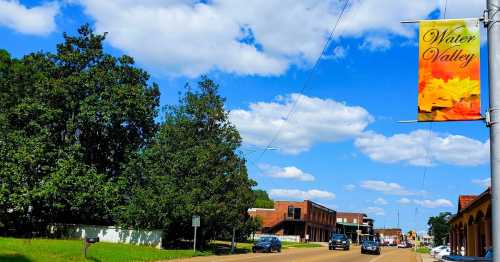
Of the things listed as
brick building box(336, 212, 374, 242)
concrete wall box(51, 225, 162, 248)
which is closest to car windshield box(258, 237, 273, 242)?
concrete wall box(51, 225, 162, 248)

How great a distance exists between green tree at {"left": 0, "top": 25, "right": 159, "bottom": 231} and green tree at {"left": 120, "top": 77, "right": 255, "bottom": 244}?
11.1 ft

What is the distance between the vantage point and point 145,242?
40.0 meters

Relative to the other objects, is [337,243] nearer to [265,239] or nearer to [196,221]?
[265,239]

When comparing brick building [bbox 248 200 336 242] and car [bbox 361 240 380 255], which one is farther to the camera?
brick building [bbox 248 200 336 242]

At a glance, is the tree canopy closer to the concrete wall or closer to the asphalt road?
the concrete wall

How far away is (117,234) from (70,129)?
8.91m

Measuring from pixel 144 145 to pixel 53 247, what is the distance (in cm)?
2024

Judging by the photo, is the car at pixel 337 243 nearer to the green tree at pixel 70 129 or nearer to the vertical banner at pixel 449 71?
the green tree at pixel 70 129

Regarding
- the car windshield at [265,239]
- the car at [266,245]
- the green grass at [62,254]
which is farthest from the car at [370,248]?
the green grass at [62,254]

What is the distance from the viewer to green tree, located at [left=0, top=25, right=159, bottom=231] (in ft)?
134

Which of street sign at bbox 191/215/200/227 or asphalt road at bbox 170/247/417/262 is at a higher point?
street sign at bbox 191/215/200/227

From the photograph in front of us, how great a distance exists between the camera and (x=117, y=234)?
41.5 meters

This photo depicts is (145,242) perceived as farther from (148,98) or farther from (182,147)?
(148,98)

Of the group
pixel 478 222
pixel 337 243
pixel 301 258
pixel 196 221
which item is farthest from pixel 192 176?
pixel 337 243
